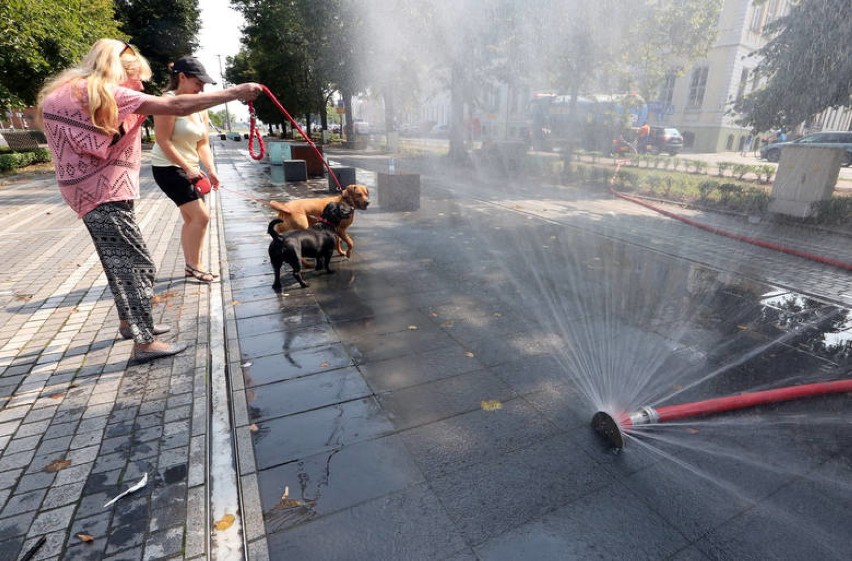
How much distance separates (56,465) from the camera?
2.61 meters

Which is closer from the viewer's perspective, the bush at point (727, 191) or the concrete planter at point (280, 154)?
the bush at point (727, 191)

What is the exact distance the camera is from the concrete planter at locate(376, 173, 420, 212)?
36.2ft

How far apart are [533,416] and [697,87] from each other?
1775 inches

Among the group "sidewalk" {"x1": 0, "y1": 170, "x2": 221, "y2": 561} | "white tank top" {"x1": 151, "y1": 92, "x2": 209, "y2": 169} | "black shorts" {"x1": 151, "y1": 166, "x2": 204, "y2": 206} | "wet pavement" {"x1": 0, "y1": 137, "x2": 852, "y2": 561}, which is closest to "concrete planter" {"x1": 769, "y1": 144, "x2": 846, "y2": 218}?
"wet pavement" {"x1": 0, "y1": 137, "x2": 852, "y2": 561}

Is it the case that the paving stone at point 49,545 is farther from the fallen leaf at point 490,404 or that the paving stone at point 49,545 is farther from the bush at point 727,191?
the bush at point 727,191

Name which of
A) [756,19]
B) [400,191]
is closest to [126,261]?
[400,191]

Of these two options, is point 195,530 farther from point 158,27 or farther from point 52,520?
point 158,27

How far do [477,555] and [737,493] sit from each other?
1630 mm

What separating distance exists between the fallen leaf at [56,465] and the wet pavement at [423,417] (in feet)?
0.05

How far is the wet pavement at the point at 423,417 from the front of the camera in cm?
226

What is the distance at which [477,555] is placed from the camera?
215 centimetres

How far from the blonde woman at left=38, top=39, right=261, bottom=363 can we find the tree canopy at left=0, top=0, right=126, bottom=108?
13.1m

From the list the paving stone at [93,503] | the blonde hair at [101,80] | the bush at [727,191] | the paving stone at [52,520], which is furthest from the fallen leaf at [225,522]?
the bush at [727,191]

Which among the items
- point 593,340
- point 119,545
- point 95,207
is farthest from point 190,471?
point 593,340
